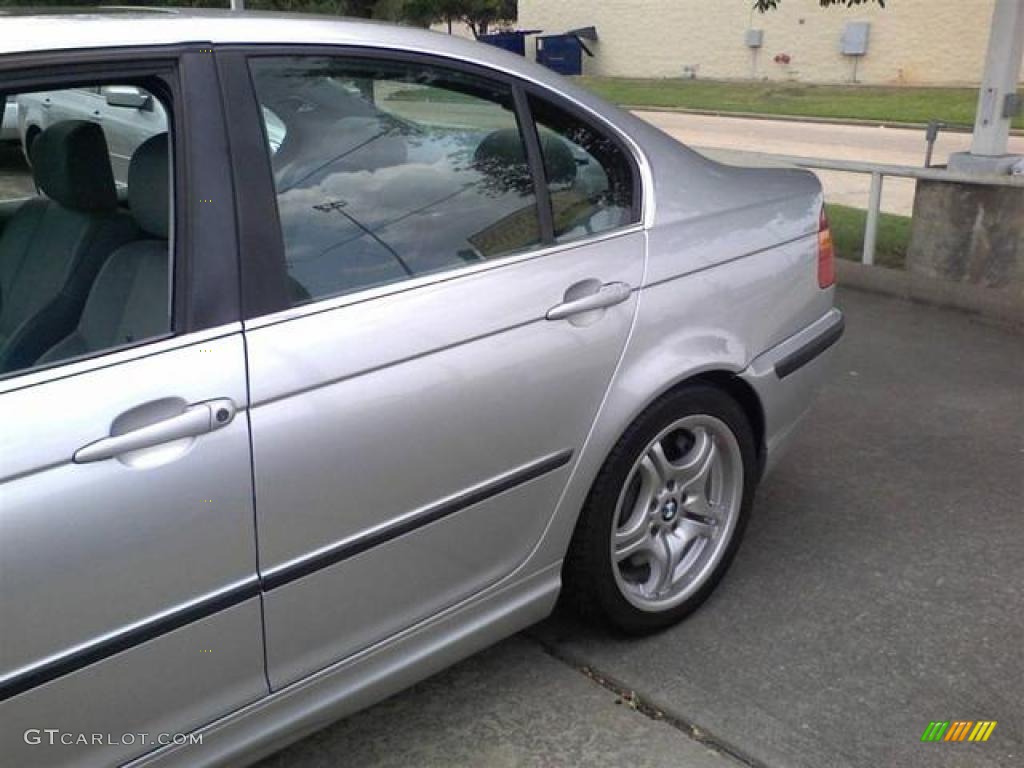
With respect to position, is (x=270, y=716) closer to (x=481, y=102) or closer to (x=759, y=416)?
(x=481, y=102)

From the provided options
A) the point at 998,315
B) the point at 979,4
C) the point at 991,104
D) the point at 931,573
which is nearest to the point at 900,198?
the point at 991,104

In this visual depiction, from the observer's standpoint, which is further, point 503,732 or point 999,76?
point 999,76

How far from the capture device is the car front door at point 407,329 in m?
→ 1.98

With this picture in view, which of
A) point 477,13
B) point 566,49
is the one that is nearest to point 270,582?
point 566,49

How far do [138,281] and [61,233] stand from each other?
48cm

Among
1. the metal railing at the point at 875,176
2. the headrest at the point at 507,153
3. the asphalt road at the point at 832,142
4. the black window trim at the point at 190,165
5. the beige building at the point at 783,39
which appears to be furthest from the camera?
the beige building at the point at 783,39

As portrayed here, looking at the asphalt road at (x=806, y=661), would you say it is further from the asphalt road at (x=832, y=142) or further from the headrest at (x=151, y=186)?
the asphalt road at (x=832, y=142)

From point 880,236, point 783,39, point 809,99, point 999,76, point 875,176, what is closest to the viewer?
point 999,76

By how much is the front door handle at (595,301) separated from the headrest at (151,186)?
0.88m

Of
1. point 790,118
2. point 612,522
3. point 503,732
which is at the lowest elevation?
point 790,118

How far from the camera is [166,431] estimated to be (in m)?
1.77

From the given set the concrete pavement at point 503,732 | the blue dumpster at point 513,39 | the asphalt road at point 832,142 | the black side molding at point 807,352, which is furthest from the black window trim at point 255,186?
the blue dumpster at point 513,39

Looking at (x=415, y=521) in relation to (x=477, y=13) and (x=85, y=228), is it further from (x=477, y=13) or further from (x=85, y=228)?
(x=477, y=13)

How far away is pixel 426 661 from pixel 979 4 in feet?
87.9
